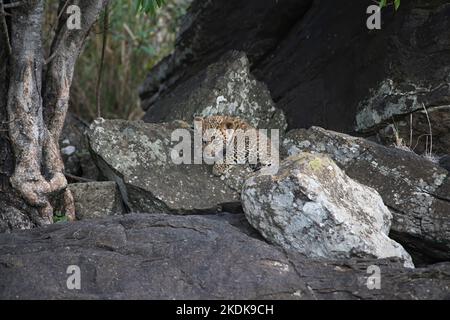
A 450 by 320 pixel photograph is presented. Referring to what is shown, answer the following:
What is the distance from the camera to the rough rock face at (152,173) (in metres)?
6.69

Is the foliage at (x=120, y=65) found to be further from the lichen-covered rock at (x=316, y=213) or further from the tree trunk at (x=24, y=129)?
the lichen-covered rock at (x=316, y=213)

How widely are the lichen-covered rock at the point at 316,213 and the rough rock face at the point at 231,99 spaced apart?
8.32ft

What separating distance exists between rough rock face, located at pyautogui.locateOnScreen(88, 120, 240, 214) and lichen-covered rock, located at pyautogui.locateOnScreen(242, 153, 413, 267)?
981mm

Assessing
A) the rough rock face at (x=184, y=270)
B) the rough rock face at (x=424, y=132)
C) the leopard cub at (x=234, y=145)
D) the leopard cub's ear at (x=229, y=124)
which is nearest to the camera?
the rough rock face at (x=184, y=270)

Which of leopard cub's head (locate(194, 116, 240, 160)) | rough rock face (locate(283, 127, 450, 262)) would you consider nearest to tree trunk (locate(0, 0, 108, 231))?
leopard cub's head (locate(194, 116, 240, 160))

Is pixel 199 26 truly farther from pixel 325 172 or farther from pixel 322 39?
pixel 325 172

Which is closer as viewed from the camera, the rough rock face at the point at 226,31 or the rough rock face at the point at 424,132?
the rough rock face at the point at 424,132

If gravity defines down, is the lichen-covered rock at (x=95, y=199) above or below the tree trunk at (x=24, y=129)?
below

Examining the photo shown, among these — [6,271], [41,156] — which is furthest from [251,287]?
[41,156]

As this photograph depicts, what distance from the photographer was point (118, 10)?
11859 mm

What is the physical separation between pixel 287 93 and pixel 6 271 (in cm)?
452

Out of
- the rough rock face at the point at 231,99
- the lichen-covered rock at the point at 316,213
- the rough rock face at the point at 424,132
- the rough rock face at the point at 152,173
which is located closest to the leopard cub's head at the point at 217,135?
the rough rock face at the point at 152,173

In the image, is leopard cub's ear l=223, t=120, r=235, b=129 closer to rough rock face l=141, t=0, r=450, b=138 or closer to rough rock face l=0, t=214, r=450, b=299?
rough rock face l=141, t=0, r=450, b=138

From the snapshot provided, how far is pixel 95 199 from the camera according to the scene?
22.6 ft
